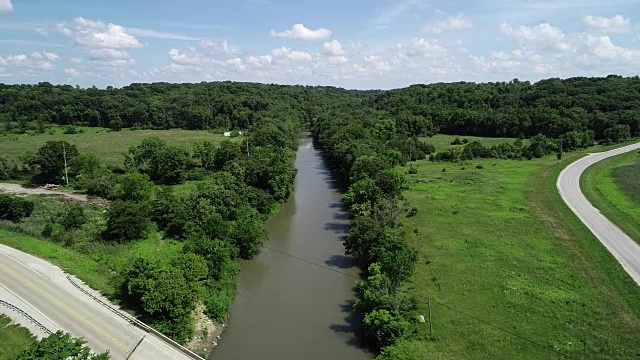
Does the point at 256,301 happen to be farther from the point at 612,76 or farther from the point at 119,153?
the point at 612,76

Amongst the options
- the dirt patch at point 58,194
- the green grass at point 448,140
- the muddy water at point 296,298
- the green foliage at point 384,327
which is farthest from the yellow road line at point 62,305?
the green grass at point 448,140

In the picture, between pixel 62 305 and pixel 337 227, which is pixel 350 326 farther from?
pixel 337 227

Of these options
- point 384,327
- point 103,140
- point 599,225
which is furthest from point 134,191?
point 103,140

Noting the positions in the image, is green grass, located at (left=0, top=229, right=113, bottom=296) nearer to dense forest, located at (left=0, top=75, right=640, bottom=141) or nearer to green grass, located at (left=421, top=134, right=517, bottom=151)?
green grass, located at (left=421, top=134, right=517, bottom=151)

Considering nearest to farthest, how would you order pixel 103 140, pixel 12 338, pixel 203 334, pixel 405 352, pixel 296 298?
pixel 405 352 < pixel 12 338 < pixel 203 334 < pixel 296 298 < pixel 103 140

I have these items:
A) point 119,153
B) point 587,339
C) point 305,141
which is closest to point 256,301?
point 587,339

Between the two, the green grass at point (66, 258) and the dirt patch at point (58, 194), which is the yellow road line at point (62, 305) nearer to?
the green grass at point (66, 258)

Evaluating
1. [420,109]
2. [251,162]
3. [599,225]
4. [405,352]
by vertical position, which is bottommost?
[405,352]
